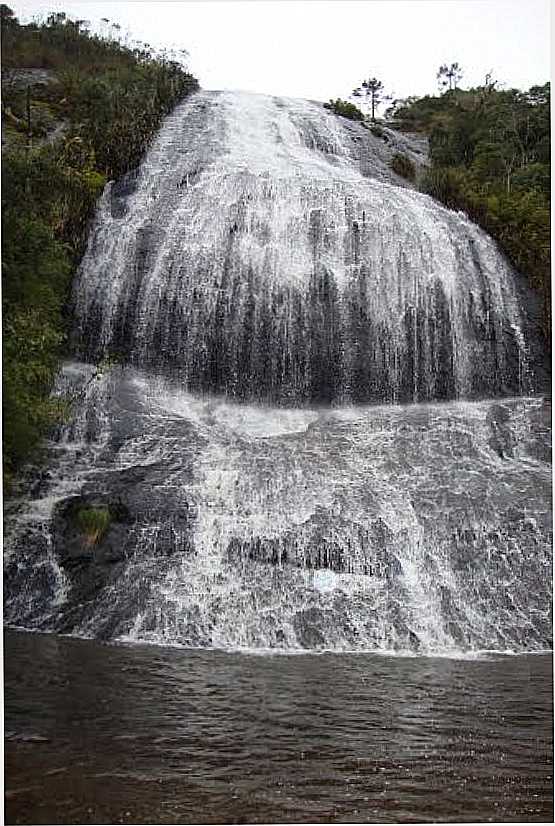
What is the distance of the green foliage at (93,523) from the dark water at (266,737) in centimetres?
77

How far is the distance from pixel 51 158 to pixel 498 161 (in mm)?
4938

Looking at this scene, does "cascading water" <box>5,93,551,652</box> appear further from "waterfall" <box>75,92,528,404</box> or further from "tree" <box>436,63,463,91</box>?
"tree" <box>436,63,463,91</box>

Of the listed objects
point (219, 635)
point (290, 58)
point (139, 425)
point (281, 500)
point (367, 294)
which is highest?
point (290, 58)

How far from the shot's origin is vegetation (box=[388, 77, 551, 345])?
772 centimetres

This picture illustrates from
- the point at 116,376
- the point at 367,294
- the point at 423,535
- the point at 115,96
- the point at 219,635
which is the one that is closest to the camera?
the point at 219,635

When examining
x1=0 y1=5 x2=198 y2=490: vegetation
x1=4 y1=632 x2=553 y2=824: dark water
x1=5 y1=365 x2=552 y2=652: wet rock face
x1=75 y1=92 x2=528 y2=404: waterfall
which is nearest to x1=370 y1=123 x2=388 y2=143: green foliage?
x1=0 y1=5 x2=198 y2=490: vegetation

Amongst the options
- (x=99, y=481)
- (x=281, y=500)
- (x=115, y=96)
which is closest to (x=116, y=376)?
(x=99, y=481)

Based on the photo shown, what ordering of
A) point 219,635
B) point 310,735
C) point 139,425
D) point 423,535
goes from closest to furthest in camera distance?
point 310,735 → point 219,635 → point 423,535 → point 139,425

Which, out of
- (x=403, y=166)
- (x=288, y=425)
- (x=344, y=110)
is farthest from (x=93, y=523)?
(x=344, y=110)

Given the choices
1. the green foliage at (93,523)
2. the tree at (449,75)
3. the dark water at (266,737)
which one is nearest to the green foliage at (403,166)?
the tree at (449,75)

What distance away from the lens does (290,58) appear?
21.1ft

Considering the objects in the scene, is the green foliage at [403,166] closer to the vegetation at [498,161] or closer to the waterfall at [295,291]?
the vegetation at [498,161]

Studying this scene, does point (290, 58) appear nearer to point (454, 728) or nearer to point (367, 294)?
point (367, 294)

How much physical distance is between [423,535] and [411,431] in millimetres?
1105
